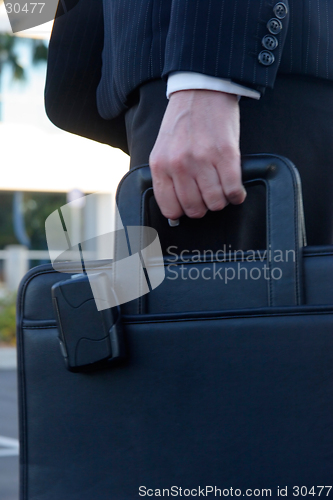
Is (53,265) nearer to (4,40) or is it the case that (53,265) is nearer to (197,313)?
(197,313)

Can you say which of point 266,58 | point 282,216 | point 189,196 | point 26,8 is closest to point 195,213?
point 189,196

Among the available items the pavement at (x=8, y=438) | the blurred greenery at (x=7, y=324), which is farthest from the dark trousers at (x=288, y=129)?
the blurred greenery at (x=7, y=324)

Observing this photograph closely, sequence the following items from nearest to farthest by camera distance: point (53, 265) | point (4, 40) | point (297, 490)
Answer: point (297, 490), point (53, 265), point (4, 40)

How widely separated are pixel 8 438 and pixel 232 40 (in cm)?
281

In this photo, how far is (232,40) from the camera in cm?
94

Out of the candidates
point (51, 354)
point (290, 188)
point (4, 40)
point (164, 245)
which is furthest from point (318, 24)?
point (4, 40)

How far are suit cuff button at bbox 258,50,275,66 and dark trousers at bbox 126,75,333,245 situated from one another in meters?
0.08

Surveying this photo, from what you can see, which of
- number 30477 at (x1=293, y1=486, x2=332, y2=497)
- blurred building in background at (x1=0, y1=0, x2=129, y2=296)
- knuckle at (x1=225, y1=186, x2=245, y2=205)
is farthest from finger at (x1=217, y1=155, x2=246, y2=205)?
blurred building in background at (x1=0, y1=0, x2=129, y2=296)

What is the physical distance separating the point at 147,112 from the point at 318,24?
1.09ft

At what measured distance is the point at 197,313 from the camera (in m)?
0.92

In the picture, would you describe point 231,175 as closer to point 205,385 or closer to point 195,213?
point 195,213

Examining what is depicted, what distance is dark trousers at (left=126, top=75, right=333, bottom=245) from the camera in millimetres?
1010

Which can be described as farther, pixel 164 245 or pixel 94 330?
pixel 164 245
